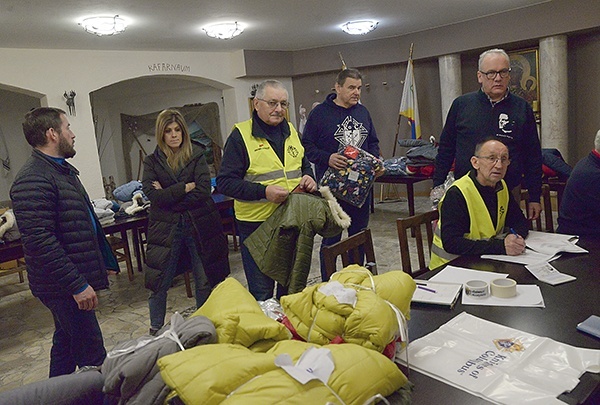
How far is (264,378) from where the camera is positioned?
872 millimetres

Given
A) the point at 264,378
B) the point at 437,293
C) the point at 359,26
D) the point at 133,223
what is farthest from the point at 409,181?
the point at 264,378

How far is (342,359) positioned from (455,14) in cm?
551

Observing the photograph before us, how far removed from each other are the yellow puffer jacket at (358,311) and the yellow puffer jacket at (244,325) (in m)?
0.07

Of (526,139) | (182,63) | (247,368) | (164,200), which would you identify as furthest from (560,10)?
(247,368)

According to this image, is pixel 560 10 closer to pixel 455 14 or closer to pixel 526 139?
pixel 455 14

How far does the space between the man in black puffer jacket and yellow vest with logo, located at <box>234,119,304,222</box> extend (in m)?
0.75

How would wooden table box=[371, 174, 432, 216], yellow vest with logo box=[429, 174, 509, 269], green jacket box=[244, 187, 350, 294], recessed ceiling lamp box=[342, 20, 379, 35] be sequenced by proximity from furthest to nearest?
recessed ceiling lamp box=[342, 20, 379, 35] → wooden table box=[371, 174, 432, 216] → green jacket box=[244, 187, 350, 294] → yellow vest with logo box=[429, 174, 509, 269]

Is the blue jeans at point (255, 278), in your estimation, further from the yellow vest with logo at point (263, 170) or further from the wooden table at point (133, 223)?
the wooden table at point (133, 223)

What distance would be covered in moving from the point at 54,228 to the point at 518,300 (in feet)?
6.01

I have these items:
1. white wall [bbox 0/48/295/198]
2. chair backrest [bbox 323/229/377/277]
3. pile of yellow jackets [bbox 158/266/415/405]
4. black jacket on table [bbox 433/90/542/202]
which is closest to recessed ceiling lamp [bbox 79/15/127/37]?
white wall [bbox 0/48/295/198]

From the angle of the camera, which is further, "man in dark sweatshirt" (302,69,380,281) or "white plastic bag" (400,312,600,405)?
"man in dark sweatshirt" (302,69,380,281)

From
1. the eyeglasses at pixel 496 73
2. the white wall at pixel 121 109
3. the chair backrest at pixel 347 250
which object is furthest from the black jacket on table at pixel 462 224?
the white wall at pixel 121 109

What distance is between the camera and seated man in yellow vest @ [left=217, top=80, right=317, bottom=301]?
228 cm

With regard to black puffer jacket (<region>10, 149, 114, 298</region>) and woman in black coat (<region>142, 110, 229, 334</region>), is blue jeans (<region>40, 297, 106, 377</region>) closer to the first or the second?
black puffer jacket (<region>10, 149, 114, 298</region>)
